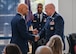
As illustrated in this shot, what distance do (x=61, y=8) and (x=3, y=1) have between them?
5.95ft

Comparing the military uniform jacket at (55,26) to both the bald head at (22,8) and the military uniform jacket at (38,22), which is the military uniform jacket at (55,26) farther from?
the military uniform jacket at (38,22)

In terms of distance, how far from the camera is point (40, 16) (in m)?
5.57

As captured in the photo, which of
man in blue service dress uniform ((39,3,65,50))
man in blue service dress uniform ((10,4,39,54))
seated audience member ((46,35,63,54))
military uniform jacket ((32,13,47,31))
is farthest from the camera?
military uniform jacket ((32,13,47,31))

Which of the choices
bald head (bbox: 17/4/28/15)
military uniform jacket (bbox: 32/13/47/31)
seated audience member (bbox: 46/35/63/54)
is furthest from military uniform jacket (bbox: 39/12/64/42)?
seated audience member (bbox: 46/35/63/54)

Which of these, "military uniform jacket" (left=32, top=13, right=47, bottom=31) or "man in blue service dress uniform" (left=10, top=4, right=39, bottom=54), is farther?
"military uniform jacket" (left=32, top=13, right=47, bottom=31)

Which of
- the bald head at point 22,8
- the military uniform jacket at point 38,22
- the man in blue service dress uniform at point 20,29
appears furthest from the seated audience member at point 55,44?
the military uniform jacket at point 38,22

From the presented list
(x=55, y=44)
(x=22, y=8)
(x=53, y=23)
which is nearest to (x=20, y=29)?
(x=22, y=8)

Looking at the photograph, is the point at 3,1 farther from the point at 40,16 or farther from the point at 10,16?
the point at 40,16

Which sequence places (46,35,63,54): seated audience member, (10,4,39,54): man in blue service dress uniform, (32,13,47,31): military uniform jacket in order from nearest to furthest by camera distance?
1. (46,35,63,54): seated audience member
2. (10,4,39,54): man in blue service dress uniform
3. (32,13,47,31): military uniform jacket

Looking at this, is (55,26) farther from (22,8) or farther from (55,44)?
(55,44)

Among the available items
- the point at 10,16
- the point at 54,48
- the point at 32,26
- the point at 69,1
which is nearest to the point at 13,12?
the point at 10,16

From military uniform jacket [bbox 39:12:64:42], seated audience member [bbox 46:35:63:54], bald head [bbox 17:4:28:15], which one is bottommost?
seated audience member [bbox 46:35:63:54]

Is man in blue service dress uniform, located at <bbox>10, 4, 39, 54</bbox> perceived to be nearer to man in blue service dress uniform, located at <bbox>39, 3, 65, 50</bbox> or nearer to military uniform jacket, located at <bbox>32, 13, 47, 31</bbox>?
man in blue service dress uniform, located at <bbox>39, 3, 65, 50</bbox>

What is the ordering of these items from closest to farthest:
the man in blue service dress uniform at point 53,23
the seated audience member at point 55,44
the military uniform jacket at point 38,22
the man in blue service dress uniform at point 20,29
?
the seated audience member at point 55,44 → the man in blue service dress uniform at point 20,29 → the man in blue service dress uniform at point 53,23 → the military uniform jacket at point 38,22
